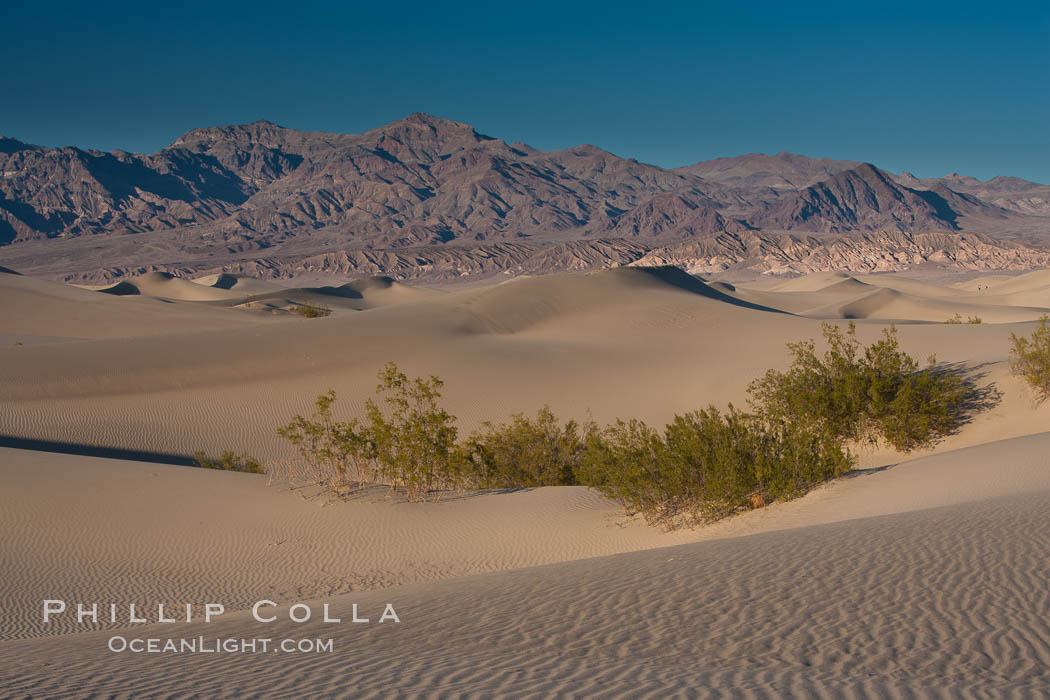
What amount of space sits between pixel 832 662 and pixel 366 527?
27.1 feet

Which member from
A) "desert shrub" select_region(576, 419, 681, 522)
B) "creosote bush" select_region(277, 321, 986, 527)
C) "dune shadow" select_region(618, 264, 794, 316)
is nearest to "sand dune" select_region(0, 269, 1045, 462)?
"creosote bush" select_region(277, 321, 986, 527)

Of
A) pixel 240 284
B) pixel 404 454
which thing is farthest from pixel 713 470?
pixel 240 284

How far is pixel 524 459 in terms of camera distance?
51.8 feet

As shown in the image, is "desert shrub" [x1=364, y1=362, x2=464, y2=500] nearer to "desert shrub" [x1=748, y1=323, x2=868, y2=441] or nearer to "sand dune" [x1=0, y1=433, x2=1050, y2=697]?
"sand dune" [x1=0, y1=433, x2=1050, y2=697]

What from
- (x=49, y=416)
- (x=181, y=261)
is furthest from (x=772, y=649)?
(x=181, y=261)

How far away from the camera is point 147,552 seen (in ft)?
32.8

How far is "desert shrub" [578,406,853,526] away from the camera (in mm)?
10891

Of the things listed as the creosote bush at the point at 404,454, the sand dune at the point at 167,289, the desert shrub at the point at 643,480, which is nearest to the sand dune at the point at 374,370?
the creosote bush at the point at 404,454

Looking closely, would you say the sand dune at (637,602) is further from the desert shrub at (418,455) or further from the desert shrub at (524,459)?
the desert shrub at (524,459)

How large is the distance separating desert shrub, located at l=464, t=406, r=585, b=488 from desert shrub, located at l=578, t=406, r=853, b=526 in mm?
3776

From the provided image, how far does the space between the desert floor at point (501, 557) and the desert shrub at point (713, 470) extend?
1.07 ft

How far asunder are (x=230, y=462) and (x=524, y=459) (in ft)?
22.7

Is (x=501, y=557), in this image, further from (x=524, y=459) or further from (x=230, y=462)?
(x=230, y=462)

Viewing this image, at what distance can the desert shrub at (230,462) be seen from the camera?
56.1ft
